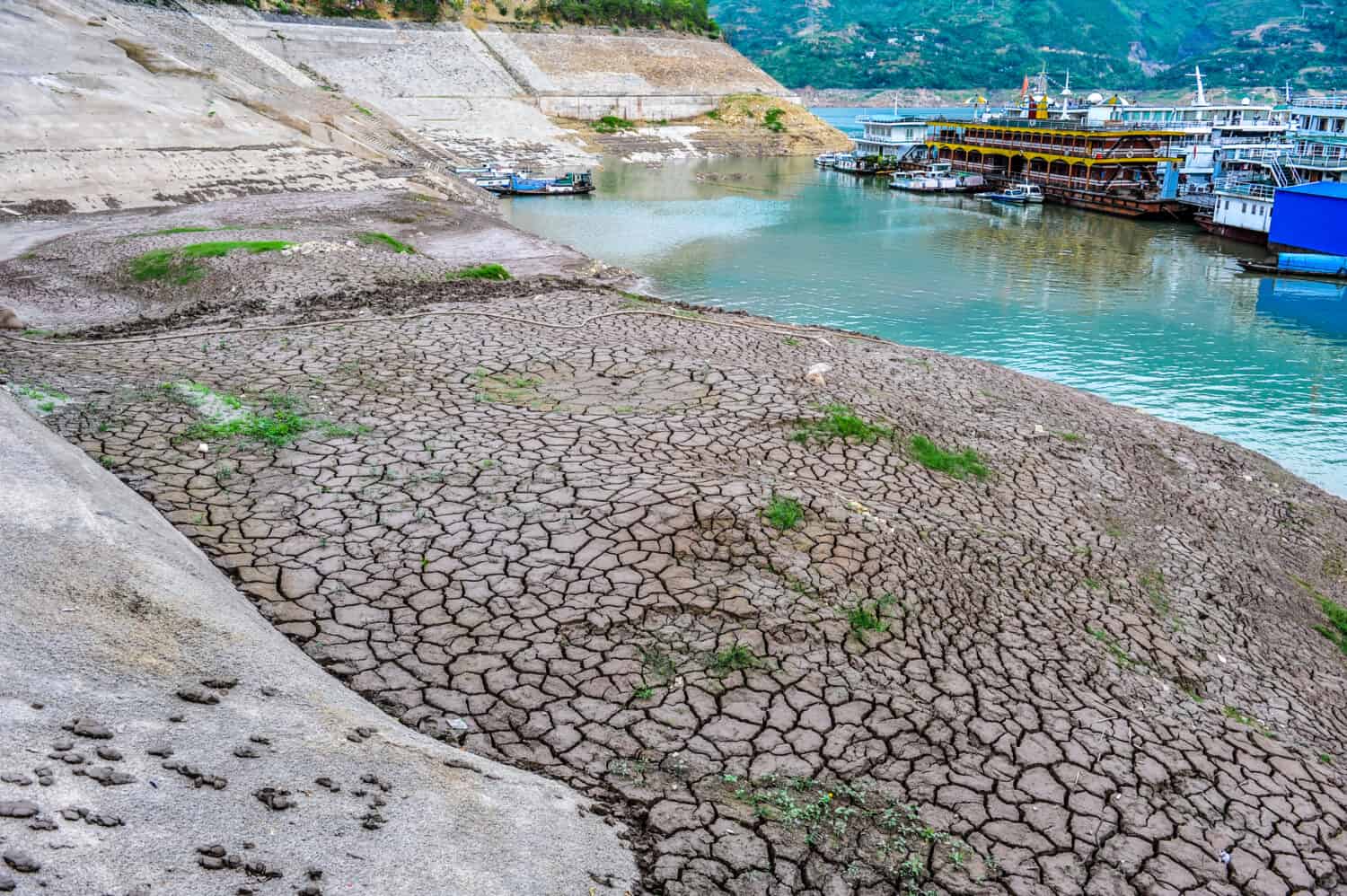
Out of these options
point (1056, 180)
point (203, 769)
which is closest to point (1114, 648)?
point (203, 769)

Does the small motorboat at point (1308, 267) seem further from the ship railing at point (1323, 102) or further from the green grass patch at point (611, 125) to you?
the green grass patch at point (611, 125)

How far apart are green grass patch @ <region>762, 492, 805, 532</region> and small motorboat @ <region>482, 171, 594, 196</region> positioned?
141ft

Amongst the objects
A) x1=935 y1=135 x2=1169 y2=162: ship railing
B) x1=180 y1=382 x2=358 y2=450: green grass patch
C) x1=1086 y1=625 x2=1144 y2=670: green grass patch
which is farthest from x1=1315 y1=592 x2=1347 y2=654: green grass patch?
x1=935 y1=135 x2=1169 y2=162: ship railing

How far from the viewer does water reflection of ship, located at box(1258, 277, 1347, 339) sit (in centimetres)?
2684

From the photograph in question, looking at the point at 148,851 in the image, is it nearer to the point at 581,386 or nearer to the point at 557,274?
the point at 581,386

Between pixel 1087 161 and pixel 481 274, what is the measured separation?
4154 centimetres

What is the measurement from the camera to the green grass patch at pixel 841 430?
11805 millimetres

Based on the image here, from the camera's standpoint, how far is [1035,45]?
585ft

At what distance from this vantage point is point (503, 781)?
6008 millimetres

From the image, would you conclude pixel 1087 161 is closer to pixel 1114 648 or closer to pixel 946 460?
pixel 946 460

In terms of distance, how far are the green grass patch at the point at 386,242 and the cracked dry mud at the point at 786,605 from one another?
10165 millimetres

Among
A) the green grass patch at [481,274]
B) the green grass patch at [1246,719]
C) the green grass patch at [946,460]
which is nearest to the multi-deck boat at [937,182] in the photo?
the green grass patch at [481,274]

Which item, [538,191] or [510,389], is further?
[538,191]

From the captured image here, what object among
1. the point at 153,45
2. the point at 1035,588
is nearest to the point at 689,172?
the point at 153,45
